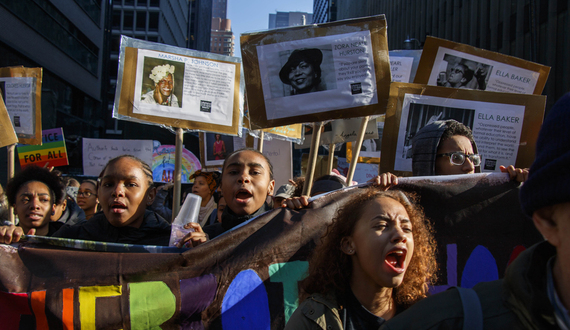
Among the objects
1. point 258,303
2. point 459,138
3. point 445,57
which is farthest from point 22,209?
point 445,57

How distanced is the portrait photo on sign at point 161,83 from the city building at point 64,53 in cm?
954

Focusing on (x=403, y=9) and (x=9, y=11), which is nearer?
(x=9, y=11)

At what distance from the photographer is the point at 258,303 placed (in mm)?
1758

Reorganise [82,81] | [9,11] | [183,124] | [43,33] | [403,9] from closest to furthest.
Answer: [183,124]
[9,11]
[43,33]
[82,81]
[403,9]

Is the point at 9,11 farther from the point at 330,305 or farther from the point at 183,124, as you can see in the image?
the point at 330,305

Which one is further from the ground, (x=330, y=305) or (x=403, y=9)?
(x=403, y=9)

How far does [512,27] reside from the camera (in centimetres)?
1430

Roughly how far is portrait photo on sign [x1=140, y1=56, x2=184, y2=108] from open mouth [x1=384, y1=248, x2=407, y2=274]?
218 centimetres

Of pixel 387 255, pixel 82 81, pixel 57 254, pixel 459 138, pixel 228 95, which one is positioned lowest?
pixel 57 254

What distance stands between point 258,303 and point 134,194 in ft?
3.16

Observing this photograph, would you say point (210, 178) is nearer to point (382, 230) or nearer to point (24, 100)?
point (24, 100)

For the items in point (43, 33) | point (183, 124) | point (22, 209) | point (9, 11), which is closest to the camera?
point (22, 209)

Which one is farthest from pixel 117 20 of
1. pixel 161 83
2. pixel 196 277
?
pixel 196 277

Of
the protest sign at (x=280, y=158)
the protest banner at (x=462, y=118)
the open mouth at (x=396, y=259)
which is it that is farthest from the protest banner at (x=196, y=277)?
the protest sign at (x=280, y=158)
